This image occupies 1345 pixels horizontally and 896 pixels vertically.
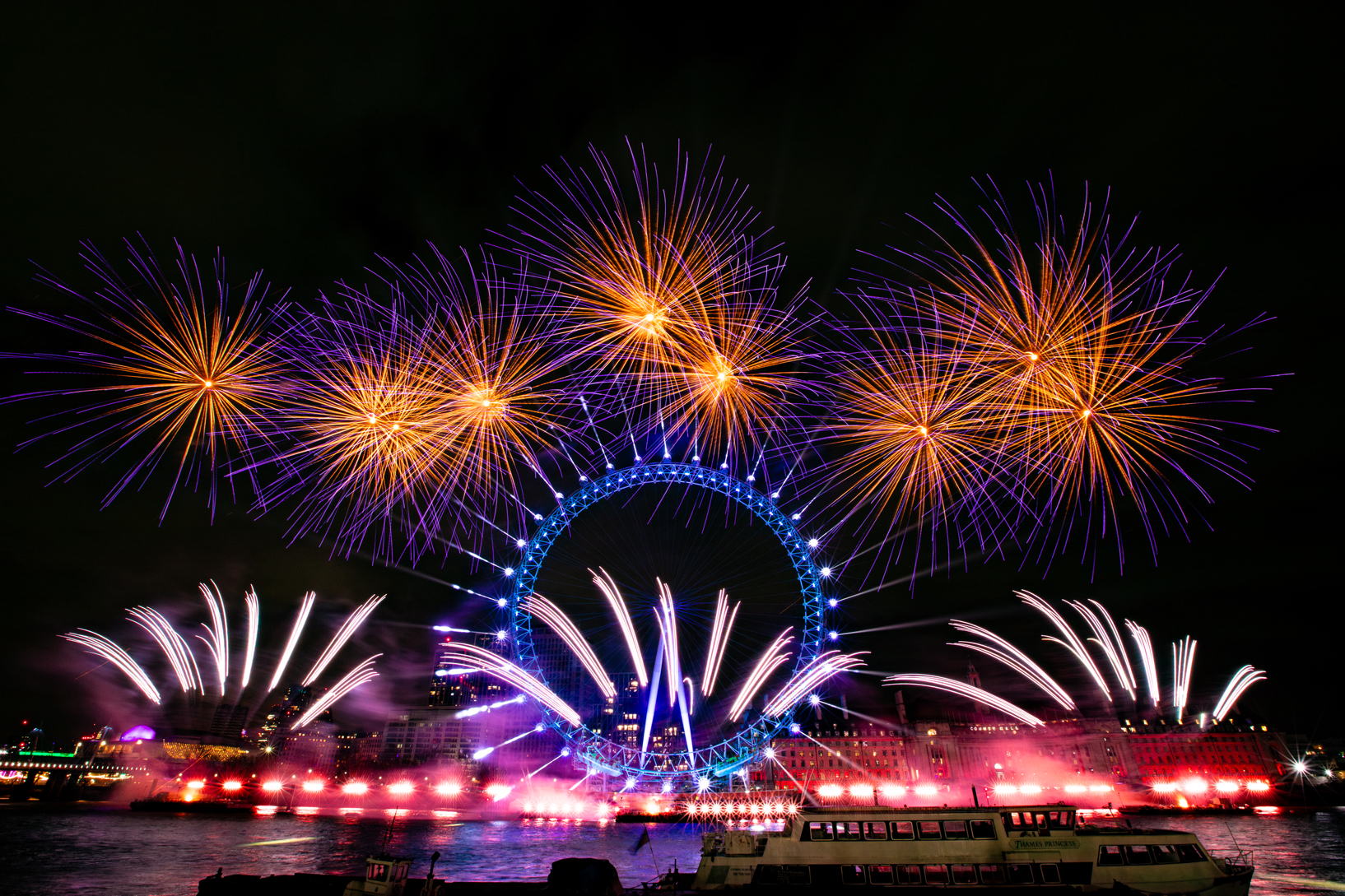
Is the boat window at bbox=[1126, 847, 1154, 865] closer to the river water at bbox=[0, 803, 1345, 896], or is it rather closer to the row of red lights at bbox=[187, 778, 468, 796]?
the river water at bbox=[0, 803, 1345, 896]

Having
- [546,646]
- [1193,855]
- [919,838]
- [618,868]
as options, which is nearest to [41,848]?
[618,868]

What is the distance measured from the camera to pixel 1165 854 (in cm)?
2886

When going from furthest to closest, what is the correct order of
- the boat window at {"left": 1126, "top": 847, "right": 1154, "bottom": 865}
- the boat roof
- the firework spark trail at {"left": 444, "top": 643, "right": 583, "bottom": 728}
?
1. the firework spark trail at {"left": 444, "top": 643, "right": 583, "bottom": 728}
2. the boat roof
3. the boat window at {"left": 1126, "top": 847, "right": 1154, "bottom": 865}

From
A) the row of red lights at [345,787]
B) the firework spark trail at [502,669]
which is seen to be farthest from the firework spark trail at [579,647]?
the row of red lights at [345,787]

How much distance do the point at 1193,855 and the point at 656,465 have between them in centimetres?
4879

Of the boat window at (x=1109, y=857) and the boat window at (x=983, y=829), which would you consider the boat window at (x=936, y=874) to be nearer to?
the boat window at (x=983, y=829)

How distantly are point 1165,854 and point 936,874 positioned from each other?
1010 cm

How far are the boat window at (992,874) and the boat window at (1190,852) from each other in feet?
26.5

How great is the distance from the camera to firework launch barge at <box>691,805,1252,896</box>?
92.5ft

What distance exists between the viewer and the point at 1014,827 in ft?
98.1

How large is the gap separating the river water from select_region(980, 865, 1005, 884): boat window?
2197 cm

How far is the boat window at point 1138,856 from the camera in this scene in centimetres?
2847

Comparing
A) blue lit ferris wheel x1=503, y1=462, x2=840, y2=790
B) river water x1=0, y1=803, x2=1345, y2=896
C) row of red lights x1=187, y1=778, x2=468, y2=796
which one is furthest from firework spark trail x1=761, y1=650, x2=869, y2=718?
row of red lights x1=187, y1=778, x2=468, y2=796

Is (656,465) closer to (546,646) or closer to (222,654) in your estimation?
(222,654)
